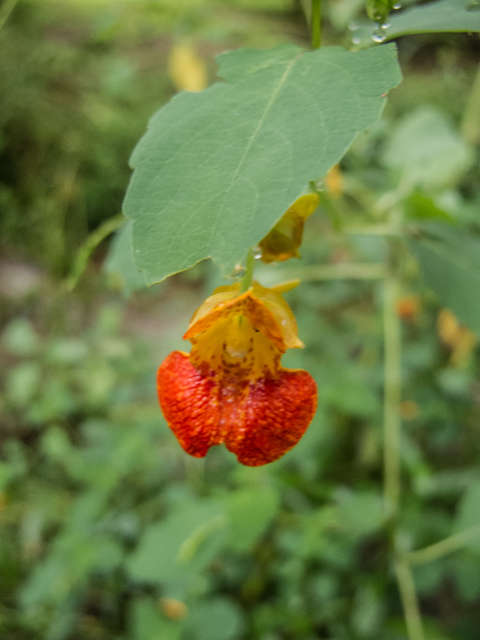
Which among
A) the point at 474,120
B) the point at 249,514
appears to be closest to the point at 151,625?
the point at 249,514

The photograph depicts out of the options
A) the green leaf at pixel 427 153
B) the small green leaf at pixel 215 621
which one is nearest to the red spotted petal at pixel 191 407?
the green leaf at pixel 427 153

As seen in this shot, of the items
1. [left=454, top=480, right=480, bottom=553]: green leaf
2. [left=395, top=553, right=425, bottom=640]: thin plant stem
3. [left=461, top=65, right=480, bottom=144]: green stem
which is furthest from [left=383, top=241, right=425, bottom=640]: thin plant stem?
[left=461, top=65, right=480, bottom=144]: green stem

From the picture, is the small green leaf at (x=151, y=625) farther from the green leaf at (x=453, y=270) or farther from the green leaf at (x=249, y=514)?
the green leaf at (x=453, y=270)

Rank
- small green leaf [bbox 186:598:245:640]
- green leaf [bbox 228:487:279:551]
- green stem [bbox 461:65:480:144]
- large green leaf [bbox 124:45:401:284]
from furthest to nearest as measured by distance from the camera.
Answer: green stem [bbox 461:65:480:144]
small green leaf [bbox 186:598:245:640]
green leaf [bbox 228:487:279:551]
large green leaf [bbox 124:45:401:284]

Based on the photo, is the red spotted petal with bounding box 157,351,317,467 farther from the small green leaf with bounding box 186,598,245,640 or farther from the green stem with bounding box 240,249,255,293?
the small green leaf with bounding box 186,598,245,640

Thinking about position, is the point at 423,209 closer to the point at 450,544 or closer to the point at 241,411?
the point at 241,411

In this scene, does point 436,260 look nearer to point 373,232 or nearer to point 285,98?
point 373,232
